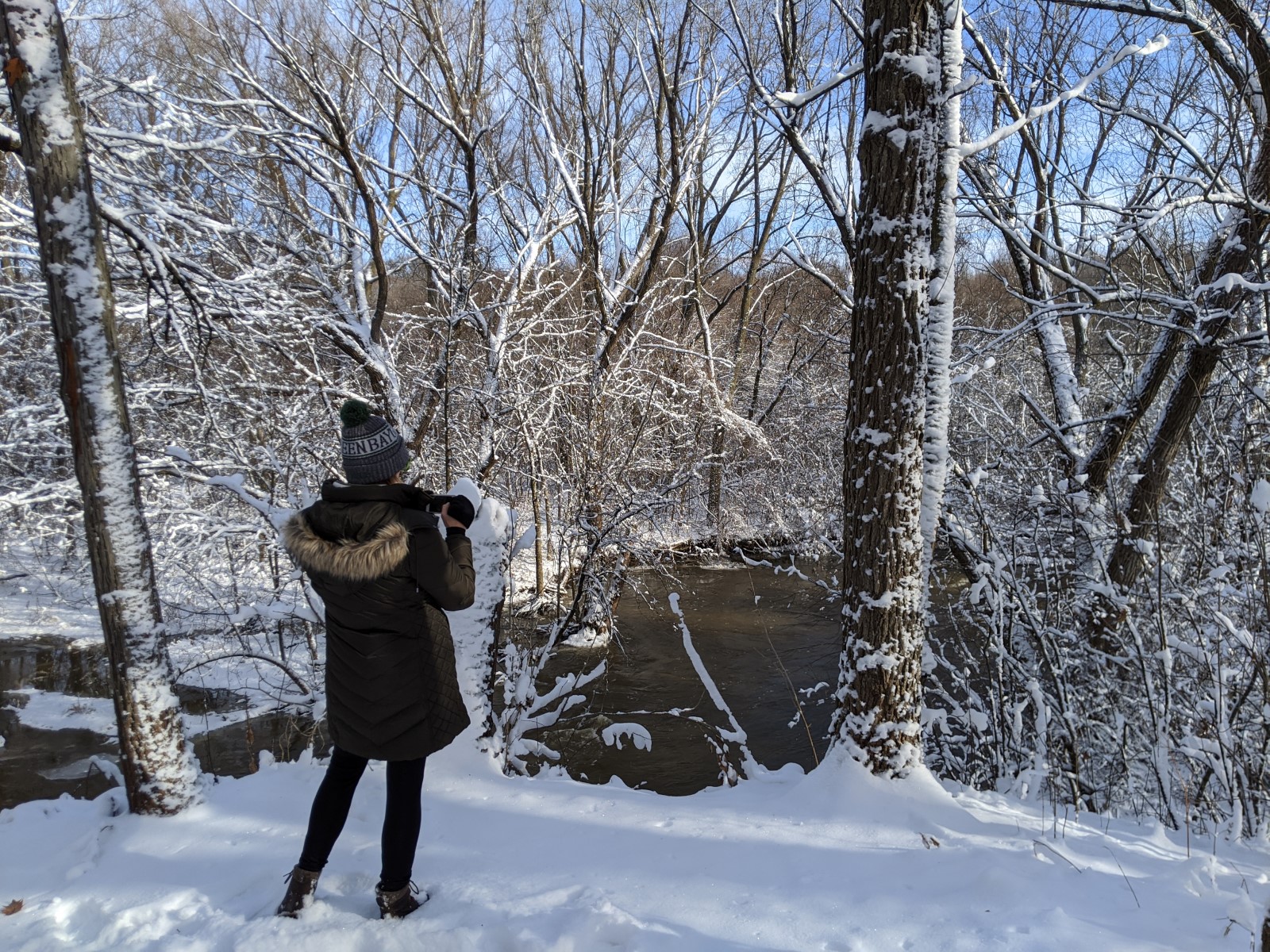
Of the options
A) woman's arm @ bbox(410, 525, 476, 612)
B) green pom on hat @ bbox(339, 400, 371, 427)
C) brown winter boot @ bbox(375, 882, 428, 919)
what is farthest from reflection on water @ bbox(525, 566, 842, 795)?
green pom on hat @ bbox(339, 400, 371, 427)

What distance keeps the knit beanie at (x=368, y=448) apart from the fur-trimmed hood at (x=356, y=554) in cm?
21

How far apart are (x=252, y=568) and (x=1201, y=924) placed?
9.39 meters

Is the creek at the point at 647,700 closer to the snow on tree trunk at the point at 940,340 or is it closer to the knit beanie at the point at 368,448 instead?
the snow on tree trunk at the point at 940,340

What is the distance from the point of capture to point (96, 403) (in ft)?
9.96

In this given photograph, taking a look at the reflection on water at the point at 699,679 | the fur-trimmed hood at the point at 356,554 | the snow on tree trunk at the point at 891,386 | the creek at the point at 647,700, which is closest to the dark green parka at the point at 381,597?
the fur-trimmed hood at the point at 356,554

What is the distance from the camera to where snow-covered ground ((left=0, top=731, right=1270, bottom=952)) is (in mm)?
2252

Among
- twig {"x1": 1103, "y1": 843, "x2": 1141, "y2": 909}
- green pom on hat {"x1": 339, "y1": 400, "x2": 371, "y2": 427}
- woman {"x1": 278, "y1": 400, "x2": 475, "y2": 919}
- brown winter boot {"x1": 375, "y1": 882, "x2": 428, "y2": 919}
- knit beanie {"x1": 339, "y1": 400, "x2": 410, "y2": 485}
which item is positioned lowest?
twig {"x1": 1103, "y1": 843, "x2": 1141, "y2": 909}

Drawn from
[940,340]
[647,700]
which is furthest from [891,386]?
[647,700]

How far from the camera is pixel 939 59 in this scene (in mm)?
3080

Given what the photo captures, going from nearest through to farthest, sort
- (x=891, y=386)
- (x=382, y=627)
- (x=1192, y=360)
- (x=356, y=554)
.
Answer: (x=356, y=554) < (x=382, y=627) < (x=891, y=386) < (x=1192, y=360)

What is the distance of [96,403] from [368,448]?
58.3 inches

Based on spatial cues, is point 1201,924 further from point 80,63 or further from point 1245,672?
point 80,63

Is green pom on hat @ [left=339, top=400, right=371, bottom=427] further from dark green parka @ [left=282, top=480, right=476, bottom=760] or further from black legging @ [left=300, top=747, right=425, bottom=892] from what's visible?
black legging @ [left=300, top=747, right=425, bottom=892]

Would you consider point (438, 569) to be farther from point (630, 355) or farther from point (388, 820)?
point (630, 355)
